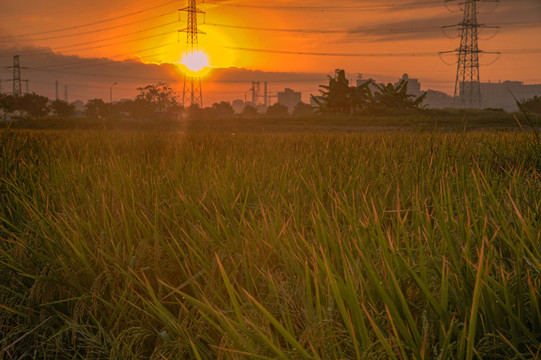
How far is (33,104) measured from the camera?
6097cm

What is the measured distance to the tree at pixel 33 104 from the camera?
60.0m

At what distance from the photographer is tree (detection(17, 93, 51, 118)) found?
60031mm

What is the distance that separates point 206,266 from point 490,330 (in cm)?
92

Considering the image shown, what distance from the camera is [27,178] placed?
3332 mm

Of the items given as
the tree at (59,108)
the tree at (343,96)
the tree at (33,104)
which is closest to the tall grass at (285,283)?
the tree at (343,96)

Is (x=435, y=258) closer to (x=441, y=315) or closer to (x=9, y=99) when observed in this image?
(x=441, y=315)

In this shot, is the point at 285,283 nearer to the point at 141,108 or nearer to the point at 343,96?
the point at 343,96

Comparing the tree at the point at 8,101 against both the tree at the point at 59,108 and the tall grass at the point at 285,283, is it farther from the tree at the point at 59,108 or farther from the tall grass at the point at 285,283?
the tall grass at the point at 285,283

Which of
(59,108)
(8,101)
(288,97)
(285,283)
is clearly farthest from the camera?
(288,97)

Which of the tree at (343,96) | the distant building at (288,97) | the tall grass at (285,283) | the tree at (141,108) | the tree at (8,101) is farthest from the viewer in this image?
the distant building at (288,97)

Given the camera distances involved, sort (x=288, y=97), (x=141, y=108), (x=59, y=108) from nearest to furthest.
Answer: (x=59, y=108), (x=141, y=108), (x=288, y=97)

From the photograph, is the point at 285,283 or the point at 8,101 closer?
the point at 285,283

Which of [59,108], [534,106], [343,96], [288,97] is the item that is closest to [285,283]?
[343,96]

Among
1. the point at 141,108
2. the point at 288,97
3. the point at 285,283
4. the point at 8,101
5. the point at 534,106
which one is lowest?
the point at 285,283
